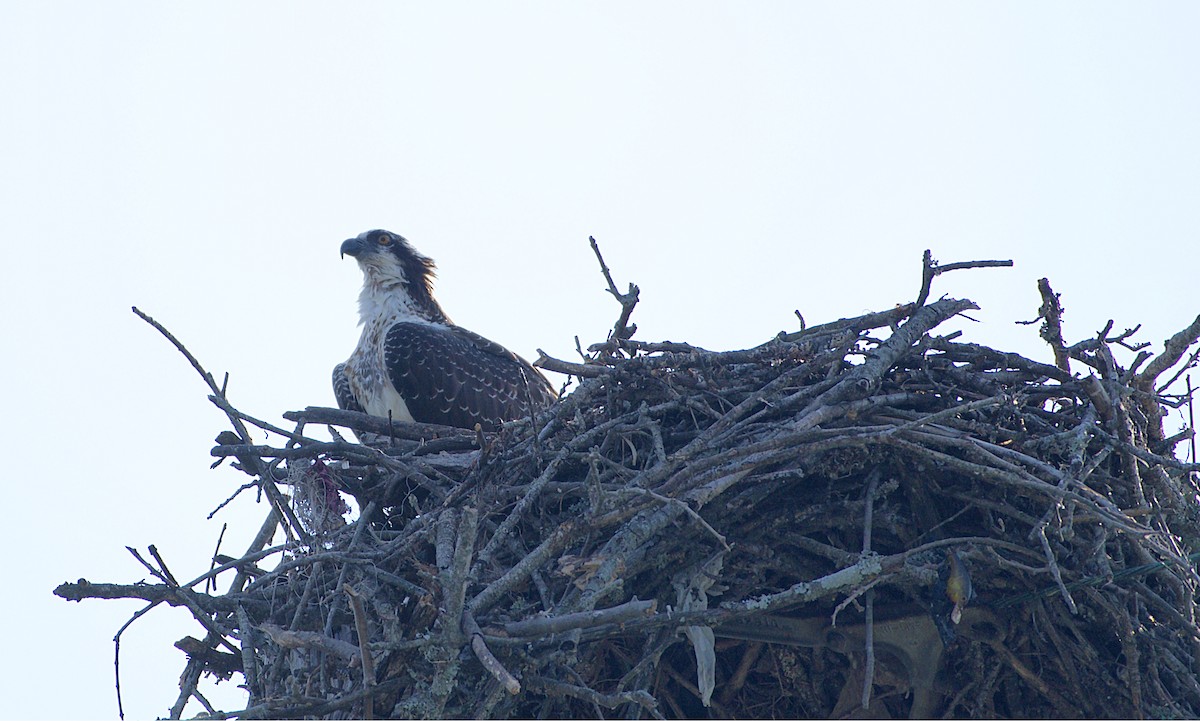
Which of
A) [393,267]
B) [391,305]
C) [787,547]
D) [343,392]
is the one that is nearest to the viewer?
[787,547]

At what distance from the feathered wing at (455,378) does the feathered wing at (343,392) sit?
0.47m

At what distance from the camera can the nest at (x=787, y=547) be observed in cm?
595

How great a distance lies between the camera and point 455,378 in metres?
9.05

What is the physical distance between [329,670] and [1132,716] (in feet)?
A: 11.9

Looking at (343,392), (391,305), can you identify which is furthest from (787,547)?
(391,305)

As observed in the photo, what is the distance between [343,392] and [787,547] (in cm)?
406

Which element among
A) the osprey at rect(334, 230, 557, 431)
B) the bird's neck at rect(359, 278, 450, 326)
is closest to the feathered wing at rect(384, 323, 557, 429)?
the osprey at rect(334, 230, 557, 431)

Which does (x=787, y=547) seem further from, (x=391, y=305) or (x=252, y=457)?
(x=391, y=305)

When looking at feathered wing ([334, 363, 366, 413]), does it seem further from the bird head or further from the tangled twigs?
the tangled twigs

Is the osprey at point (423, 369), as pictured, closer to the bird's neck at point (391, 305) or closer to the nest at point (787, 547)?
the bird's neck at point (391, 305)

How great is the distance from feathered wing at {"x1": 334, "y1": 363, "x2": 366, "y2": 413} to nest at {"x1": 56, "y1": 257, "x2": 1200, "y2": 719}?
230cm

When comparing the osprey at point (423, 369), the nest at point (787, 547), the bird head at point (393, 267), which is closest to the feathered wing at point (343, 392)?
the osprey at point (423, 369)

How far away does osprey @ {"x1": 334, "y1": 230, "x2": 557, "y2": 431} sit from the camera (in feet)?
29.4

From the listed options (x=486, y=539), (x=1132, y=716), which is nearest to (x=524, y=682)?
(x=486, y=539)
